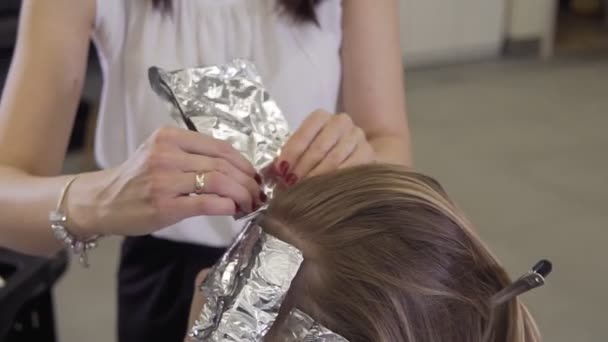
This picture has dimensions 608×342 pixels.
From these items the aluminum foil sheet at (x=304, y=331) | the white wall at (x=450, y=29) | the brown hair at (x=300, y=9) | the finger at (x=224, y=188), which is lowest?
the white wall at (x=450, y=29)

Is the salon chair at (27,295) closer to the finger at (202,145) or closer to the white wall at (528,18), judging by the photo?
the finger at (202,145)

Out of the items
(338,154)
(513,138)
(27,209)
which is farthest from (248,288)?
(513,138)

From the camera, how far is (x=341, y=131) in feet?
2.69

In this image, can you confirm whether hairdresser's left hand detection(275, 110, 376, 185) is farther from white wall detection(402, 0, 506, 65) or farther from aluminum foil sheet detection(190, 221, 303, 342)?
white wall detection(402, 0, 506, 65)

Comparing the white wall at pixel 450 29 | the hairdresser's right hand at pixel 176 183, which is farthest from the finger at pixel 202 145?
the white wall at pixel 450 29

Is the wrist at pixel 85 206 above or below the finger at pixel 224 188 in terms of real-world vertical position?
below

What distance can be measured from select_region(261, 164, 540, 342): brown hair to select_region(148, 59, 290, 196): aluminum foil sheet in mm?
109

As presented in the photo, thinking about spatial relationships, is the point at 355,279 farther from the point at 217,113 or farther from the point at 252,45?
the point at 252,45

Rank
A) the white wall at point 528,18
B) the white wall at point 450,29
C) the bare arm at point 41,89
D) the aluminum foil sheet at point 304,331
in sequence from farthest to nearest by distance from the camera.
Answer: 1. the white wall at point 528,18
2. the white wall at point 450,29
3. the bare arm at point 41,89
4. the aluminum foil sheet at point 304,331

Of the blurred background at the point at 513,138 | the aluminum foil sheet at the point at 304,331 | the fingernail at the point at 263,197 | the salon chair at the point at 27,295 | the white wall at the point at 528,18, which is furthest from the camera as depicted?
the white wall at the point at 528,18

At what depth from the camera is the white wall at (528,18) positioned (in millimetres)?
3955

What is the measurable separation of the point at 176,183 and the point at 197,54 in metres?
0.29

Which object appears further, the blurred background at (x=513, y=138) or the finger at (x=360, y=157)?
the blurred background at (x=513, y=138)

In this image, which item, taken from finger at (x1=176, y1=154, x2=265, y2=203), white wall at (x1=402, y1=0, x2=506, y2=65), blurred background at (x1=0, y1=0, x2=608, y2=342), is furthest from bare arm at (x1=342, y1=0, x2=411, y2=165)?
white wall at (x1=402, y1=0, x2=506, y2=65)
